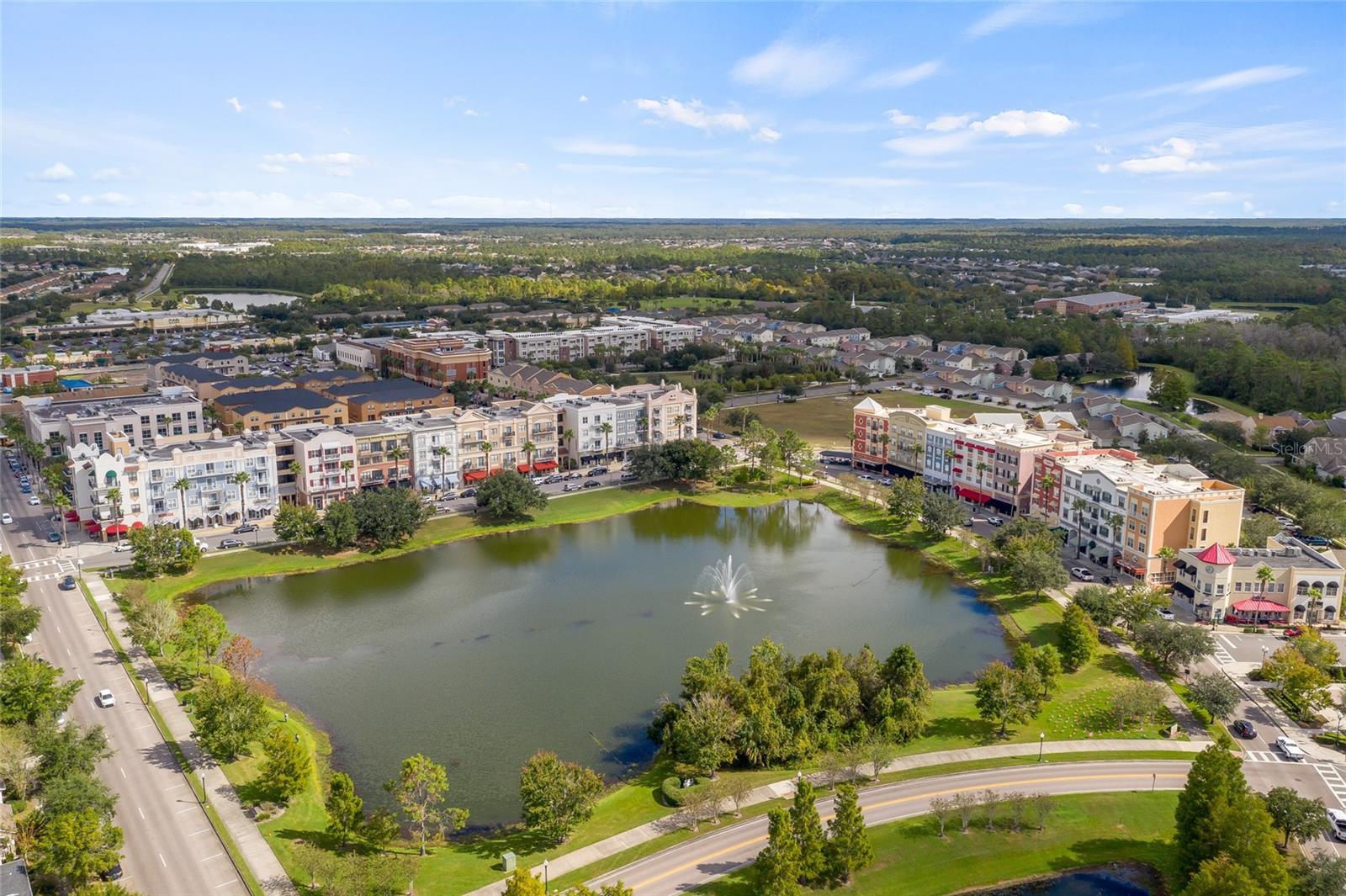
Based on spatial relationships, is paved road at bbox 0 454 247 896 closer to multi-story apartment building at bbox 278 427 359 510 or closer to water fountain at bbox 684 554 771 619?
multi-story apartment building at bbox 278 427 359 510

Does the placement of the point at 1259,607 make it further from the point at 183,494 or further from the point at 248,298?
the point at 248,298

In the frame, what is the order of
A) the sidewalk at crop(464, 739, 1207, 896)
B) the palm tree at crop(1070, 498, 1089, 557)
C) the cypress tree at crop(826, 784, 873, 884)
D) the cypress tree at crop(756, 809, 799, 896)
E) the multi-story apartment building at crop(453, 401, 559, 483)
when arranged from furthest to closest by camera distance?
the multi-story apartment building at crop(453, 401, 559, 483) → the palm tree at crop(1070, 498, 1089, 557) → the sidewalk at crop(464, 739, 1207, 896) → the cypress tree at crop(826, 784, 873, 884) → the cypress tree at crop(756, 809, 799, 896)

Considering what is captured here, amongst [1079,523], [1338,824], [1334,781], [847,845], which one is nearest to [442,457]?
[1079,523]

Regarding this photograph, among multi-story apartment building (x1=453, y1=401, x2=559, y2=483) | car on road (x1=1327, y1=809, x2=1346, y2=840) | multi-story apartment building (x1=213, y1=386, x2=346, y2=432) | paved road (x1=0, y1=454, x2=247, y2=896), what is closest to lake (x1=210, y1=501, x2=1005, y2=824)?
paved road (x1=0, y1=454, x2=247, y2=896)

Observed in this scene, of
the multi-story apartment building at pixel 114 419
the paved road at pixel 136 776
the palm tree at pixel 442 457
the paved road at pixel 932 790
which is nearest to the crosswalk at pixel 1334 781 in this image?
the paved road at pixel 932 790

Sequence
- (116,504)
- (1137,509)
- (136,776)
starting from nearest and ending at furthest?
(136,776) → (1137,509) → (116,504)

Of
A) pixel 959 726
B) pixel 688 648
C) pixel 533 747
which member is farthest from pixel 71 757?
pixel 959 726

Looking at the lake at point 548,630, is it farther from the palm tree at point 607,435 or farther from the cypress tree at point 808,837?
the palm tree at point 607,435

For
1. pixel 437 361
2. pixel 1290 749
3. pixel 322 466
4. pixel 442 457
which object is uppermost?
pixel 437 361
